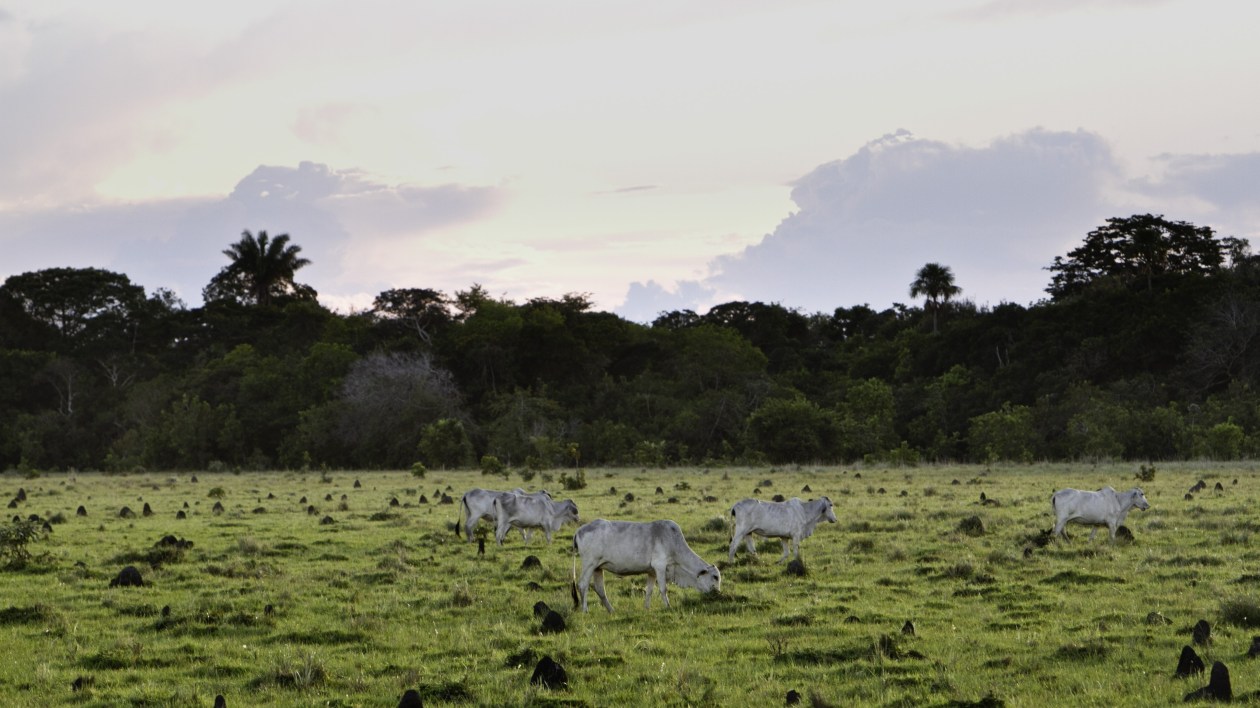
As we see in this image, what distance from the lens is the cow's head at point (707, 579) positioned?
1420 centimetres

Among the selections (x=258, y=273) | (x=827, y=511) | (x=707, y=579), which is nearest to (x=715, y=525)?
(x=827, y=511)

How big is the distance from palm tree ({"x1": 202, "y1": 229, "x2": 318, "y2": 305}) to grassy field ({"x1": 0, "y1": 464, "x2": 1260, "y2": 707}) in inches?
2869

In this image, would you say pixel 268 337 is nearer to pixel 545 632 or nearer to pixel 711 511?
pixel 711 511

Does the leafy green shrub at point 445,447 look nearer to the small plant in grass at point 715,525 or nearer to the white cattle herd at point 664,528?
the white cattle herd at point 664,528

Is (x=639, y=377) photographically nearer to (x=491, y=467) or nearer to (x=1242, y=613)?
(x=491, y=467)

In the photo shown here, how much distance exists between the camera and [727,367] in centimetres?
7150

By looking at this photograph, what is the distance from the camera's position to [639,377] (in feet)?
241

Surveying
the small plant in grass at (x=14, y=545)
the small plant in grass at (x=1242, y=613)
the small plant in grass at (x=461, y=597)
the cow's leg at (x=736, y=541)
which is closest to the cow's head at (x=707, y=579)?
the small plant in grass at (x=461, y=597)

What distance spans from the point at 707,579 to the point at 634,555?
1086 millimetres

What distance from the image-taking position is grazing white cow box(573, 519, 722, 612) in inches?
545

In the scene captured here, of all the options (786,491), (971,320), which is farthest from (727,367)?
(786,491)

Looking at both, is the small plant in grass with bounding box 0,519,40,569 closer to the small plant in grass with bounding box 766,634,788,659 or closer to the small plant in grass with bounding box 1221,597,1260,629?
the small plant in grass with bounding box 766,634,788,659

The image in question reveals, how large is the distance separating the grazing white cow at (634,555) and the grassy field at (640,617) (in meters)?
0.35

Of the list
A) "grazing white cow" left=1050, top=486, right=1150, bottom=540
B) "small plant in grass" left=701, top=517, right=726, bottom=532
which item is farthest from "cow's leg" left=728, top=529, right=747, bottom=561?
"grazing white cow" left=1050, top=486, right=1150, bottom=540
